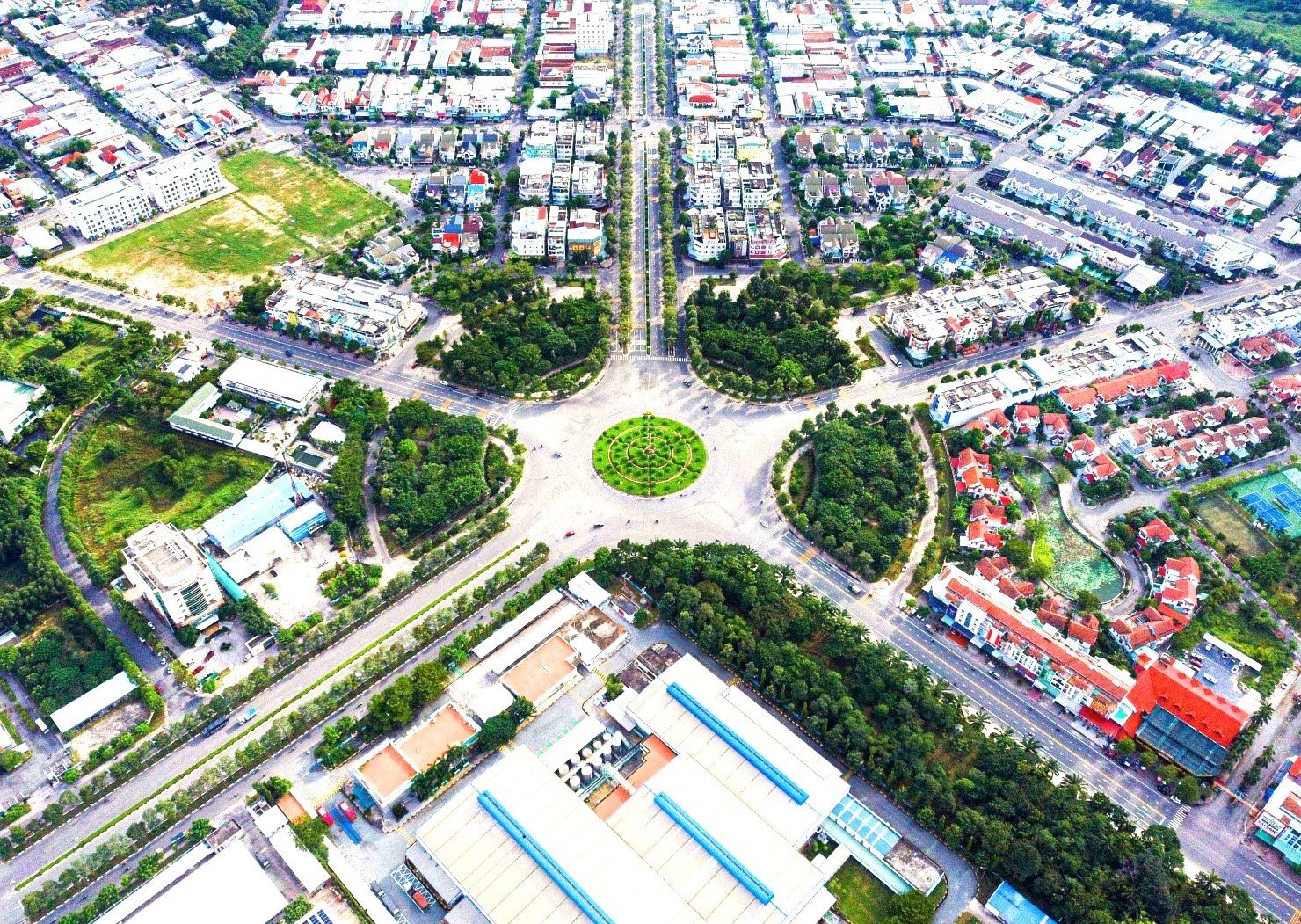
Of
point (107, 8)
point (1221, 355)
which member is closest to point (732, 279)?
point (1221, 355)

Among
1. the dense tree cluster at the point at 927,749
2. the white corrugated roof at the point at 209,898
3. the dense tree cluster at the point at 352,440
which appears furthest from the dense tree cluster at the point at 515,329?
the white corrugated roof at the point at 209,898

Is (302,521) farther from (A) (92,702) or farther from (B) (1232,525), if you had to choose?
(B) (1232,525)

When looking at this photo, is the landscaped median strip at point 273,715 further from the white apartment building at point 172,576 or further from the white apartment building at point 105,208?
the white apartment building at point 105,208

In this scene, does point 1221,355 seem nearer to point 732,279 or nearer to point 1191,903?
point 732,279

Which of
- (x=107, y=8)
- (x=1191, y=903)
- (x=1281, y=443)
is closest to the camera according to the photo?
(x=1191, y=903)

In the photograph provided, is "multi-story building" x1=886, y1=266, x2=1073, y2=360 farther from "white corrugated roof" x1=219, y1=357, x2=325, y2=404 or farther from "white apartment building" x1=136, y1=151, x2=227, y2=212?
"white apartment building" x1=136, y1=151, x2=227, y2=212

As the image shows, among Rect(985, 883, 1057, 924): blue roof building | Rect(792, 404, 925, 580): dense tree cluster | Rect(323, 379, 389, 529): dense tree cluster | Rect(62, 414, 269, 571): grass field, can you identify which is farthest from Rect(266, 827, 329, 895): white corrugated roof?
Rect(792, 404, 925, 580): dense tree cluster
